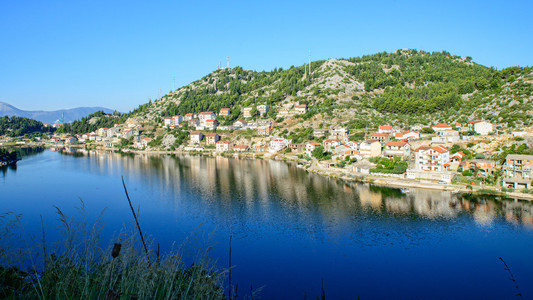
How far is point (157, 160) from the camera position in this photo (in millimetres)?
24594

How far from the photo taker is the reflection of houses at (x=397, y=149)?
58.2ft

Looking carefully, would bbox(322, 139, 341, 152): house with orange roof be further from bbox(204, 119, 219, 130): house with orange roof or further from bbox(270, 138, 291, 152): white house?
bbox(204, 119, 219, 130): house with orange roof

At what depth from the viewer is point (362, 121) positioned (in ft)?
84.9

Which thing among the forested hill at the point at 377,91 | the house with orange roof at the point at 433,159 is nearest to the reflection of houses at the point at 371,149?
the house with orange roof at the point at 433,159

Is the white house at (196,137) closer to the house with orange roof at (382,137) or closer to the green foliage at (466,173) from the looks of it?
the house with orange roof at (382,137)

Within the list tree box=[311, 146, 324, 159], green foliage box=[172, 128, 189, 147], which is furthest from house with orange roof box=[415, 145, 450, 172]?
green foliage box=[172, 128, 189, 147]

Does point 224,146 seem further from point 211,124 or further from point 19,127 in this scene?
point 19,127

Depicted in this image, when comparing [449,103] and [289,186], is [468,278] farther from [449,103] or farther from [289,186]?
[449,103]

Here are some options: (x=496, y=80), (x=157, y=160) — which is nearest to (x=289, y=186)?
(x=157, y=160)

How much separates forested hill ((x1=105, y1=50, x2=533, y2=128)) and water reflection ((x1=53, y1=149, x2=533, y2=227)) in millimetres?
9893

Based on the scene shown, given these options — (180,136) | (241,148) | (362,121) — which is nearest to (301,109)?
(362,121)

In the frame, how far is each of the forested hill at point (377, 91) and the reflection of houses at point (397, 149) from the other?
5871mm

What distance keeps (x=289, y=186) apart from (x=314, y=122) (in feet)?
48.7

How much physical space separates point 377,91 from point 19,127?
4546 centimetres
